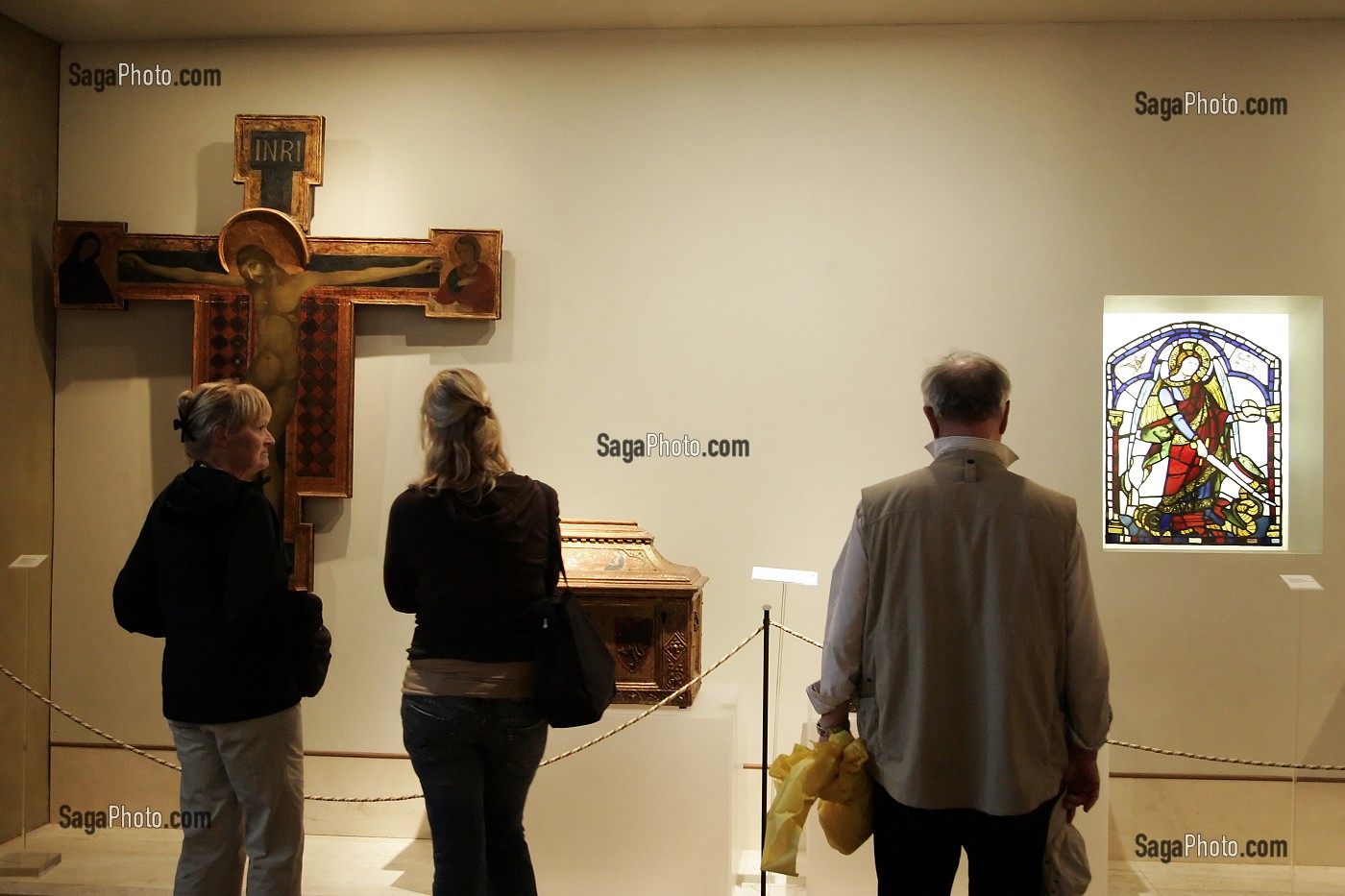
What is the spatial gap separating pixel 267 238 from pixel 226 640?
256cm

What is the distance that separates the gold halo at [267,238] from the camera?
4.56 metres

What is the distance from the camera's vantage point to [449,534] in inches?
95.3

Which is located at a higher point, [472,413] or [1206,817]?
[472,413]

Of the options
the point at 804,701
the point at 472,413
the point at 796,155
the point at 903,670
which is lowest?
the point at 804,701

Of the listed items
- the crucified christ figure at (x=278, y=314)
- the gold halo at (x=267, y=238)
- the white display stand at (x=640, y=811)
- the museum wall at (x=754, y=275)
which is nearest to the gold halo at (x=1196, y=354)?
the museum wall at (x=754, y=275)

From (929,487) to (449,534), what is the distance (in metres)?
1.05

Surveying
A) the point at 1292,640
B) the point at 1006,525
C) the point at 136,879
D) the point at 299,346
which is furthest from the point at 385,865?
the point at 1292,640

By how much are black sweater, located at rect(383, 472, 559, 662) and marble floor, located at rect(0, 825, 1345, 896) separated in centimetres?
206

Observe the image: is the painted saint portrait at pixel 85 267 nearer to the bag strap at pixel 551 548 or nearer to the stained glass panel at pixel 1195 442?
the bag strap at pixel 551 548

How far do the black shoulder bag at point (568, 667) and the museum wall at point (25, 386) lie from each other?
3162mm

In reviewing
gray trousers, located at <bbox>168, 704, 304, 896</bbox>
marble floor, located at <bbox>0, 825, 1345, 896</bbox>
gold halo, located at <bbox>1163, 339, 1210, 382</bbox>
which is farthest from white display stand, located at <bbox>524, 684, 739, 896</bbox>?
gold halo, located at <bbox>1163, 339, 1210, 382</bbox>

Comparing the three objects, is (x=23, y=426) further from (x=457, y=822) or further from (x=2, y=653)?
(x=457, y=822)

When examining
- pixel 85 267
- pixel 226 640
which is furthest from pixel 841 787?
pixel 85 267

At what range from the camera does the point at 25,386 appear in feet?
15.4
